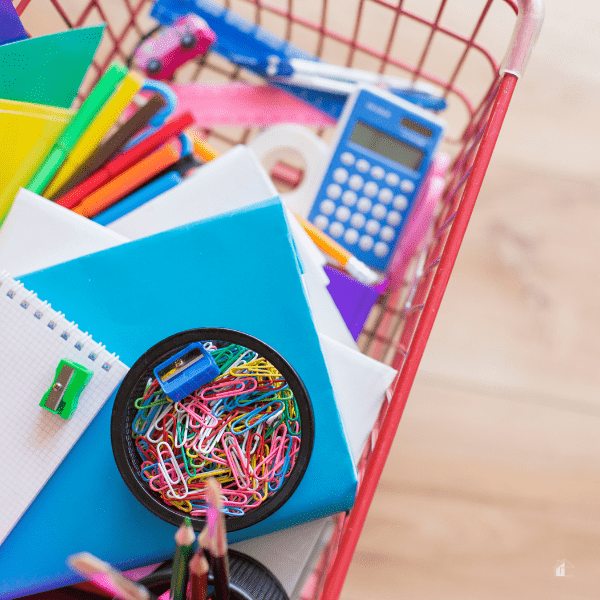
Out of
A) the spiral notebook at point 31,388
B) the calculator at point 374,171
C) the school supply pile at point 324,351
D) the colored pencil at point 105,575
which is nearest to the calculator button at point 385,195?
the calculator at point 374,171

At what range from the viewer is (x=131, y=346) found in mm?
462

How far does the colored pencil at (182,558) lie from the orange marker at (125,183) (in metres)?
0.33

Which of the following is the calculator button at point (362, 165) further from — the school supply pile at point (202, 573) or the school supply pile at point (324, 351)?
the school supply pile at point (202, 573)

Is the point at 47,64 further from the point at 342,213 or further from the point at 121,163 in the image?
the point at 342,213

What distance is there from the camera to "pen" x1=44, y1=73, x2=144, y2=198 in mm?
530

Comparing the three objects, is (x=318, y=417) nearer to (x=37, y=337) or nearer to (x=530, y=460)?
(x=37, y=337)

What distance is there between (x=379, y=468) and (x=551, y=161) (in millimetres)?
617

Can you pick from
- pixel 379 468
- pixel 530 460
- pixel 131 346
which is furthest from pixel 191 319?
pixel 530 460

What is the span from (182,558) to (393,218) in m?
0.45

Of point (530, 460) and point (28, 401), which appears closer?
point (28, 401)

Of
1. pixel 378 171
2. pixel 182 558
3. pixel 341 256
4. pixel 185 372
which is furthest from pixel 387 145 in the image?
pixel 182 558

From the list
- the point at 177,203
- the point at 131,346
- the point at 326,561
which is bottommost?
the point at 326,561

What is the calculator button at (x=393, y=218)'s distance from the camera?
653mm

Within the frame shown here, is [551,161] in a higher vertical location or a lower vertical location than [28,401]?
higher
